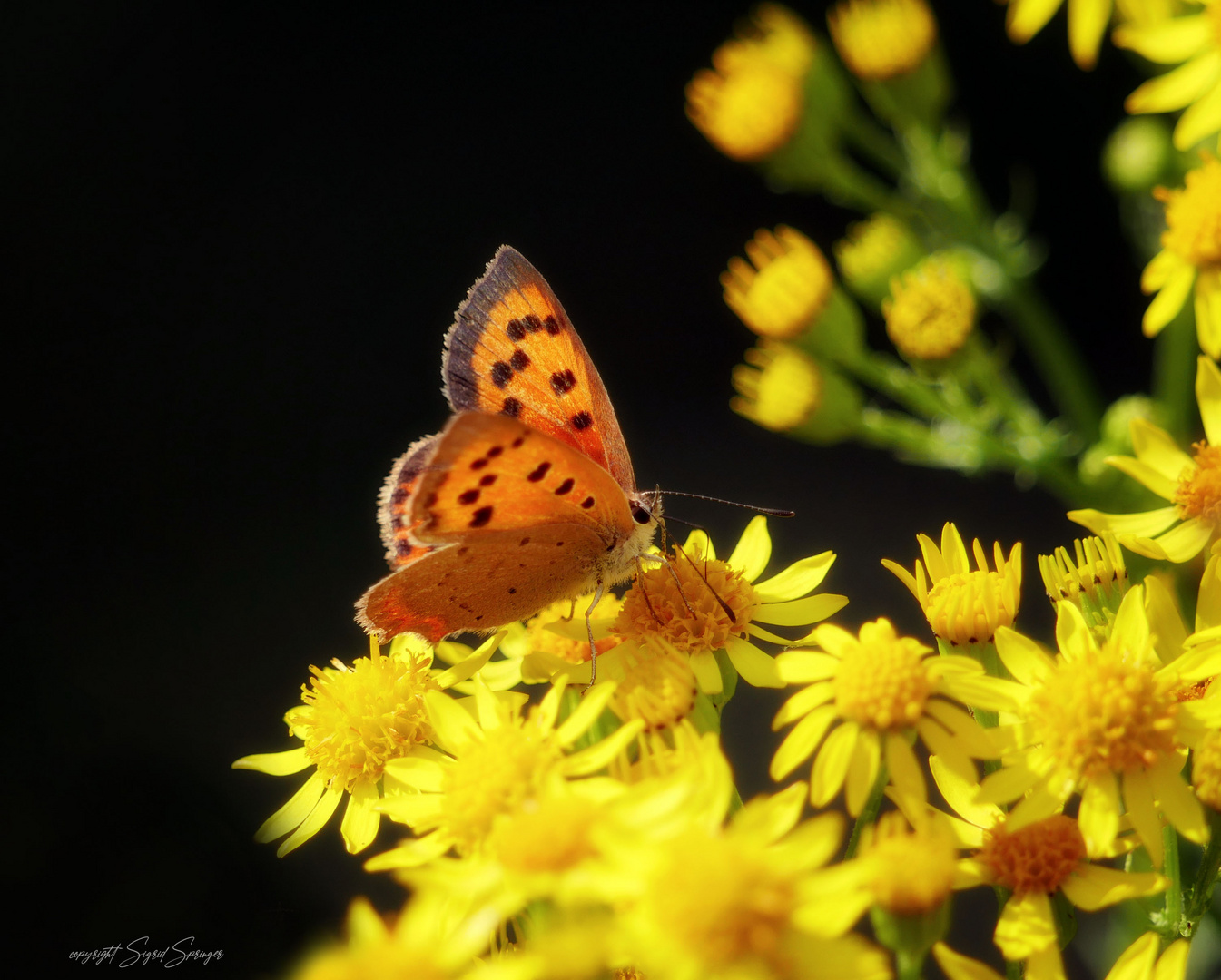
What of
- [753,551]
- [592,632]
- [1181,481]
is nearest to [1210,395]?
[1181,481]

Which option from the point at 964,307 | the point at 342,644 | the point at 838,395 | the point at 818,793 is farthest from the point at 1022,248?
the point at 342,644

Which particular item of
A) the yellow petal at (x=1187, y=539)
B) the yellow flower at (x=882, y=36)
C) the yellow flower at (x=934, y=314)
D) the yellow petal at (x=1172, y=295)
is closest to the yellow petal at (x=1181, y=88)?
the yellow petal at (x=1172, y=295)

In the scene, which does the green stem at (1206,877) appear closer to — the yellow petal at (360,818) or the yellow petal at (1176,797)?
the yellow petal at (1176,797)

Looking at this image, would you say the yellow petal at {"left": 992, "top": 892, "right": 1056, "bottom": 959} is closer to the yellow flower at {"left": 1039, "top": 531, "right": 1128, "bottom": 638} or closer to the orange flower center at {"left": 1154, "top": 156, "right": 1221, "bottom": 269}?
the yellow flower at {"left": 1039, "top": 531, "right": 1128, "bottom": 638}

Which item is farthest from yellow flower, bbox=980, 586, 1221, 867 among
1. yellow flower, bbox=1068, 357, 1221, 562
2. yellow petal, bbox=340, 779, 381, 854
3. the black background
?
the black background

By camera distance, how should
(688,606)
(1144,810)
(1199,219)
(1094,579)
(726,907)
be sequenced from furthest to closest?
(1199,219)
(688,606)
(1094,579)
(1144,810)
(726,907)

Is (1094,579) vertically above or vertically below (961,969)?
above

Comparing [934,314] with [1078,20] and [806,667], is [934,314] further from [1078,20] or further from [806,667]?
[806,667]
